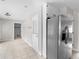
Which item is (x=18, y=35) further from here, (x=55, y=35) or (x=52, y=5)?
(x=55, y=35)

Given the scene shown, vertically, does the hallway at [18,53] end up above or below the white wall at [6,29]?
below

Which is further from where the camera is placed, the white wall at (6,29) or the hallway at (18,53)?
the white wall at (6,29)

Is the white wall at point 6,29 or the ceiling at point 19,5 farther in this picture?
the white wall at point 6,29

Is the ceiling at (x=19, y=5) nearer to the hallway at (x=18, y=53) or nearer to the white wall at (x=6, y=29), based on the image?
the hallway at (x=18, y=53)

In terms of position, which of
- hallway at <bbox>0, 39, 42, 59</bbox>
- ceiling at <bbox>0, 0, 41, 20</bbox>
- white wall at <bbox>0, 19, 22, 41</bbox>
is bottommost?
hallway at <bbox>0, 39, 42, 59</bbox>

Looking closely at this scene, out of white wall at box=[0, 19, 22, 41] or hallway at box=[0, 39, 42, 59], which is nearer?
hallway at box=[0, 39, 42, 59]

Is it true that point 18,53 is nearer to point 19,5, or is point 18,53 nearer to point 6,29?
point 19,5

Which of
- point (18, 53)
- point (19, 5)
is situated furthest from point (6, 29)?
point (19, 5)

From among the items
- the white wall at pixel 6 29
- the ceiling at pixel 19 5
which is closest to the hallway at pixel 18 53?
the ceiling at pixel 19 5

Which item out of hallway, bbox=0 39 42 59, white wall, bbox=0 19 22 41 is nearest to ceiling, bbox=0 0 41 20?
hallway, bbox=0 39 42 59

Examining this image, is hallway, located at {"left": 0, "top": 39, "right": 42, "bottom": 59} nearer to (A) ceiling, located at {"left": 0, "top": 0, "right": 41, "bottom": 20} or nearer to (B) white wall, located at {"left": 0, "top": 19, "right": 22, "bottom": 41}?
(A) ceiling, located at {"left": 0, "top": 0, "right": 41, "bottom": 20}

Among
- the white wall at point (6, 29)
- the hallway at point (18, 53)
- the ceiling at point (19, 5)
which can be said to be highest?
the ceiling at point (19, 5)

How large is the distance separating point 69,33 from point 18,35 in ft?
33.6

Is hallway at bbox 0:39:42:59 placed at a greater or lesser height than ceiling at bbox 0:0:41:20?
lesser
